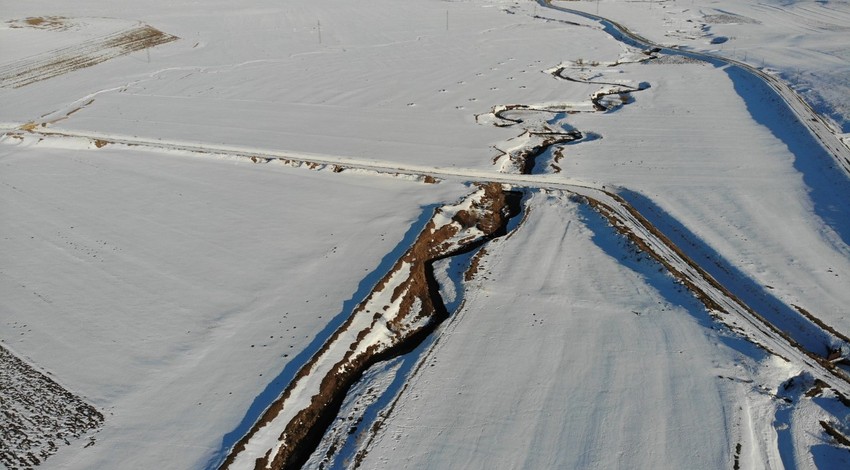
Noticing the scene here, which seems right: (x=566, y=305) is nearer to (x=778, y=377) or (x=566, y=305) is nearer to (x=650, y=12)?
(x=778, y=377)

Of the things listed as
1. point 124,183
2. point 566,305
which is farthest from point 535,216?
point 124,183

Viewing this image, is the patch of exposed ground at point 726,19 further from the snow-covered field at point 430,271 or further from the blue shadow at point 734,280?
the blue shadow at point 734,280

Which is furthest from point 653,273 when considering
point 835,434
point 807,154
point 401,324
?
point 807,154

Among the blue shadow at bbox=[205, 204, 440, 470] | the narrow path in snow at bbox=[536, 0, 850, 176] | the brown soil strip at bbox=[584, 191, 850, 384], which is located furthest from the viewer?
the narrow path in snow at bbox=[536, 0, 850, 176]

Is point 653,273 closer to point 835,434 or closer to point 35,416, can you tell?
point 835,434

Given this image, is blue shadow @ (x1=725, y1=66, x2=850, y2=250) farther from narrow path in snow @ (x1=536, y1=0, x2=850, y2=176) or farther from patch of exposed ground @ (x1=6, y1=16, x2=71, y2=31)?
patch of exposed ground @ (x1=6, y1=16, x2=71, y2=31)

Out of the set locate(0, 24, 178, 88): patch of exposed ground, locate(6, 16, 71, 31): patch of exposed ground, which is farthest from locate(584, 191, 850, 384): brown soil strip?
locate(6, 16, 71, 31): patch of exposed ground
